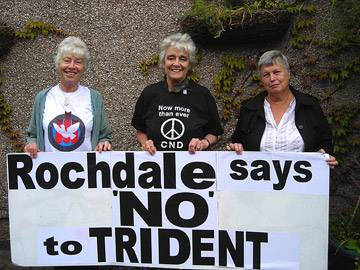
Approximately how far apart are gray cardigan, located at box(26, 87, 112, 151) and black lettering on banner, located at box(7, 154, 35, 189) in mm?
114

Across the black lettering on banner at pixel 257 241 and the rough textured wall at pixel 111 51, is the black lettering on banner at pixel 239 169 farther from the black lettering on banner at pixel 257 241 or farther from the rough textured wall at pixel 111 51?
the rough textured wall at pixel 111 51

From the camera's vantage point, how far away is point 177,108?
8.66ft

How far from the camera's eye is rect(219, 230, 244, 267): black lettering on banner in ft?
Answer: 8.54

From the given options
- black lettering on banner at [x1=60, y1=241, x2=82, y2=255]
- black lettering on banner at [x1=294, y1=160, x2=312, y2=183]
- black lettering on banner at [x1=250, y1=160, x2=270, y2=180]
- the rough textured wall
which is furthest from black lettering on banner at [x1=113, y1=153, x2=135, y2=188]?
the rough textured wall

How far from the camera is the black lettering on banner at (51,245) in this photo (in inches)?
108

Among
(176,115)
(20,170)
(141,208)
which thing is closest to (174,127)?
(176,115)

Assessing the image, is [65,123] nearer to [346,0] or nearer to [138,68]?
[138,68]

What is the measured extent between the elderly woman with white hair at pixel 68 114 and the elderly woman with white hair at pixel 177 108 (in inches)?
12.1

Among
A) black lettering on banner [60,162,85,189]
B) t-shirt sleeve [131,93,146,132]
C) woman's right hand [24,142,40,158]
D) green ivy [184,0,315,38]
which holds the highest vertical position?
green ivy [184,0,315,38]

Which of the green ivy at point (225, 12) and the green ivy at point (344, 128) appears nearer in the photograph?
the green ivy at point (225, 12)

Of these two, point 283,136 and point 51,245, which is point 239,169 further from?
point 51,245

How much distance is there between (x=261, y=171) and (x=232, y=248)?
1.60ft

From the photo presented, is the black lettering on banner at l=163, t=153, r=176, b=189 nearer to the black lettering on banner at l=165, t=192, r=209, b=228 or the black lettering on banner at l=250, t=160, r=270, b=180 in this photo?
the black lettering on banner at l=165, t=192, r=209, b=228

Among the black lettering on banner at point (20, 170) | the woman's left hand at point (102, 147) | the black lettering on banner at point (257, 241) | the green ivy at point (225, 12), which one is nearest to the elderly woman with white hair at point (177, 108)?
the woman's left hand at point (102, 147)
